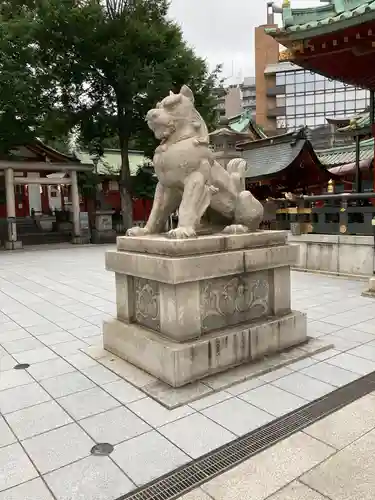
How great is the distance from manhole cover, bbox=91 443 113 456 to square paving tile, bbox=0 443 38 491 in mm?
360

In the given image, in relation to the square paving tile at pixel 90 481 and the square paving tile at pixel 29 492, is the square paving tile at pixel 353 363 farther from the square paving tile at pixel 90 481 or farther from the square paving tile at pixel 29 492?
the square paving tile at pixel 29 492

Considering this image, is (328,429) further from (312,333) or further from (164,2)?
(164,2)

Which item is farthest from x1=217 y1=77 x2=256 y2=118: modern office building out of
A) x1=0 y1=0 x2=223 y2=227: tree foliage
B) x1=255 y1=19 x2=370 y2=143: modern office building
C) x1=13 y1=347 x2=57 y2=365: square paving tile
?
x1=13 y1=347 x2=57 y2=365: square paving tile

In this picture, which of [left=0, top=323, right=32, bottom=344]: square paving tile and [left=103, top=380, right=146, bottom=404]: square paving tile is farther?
[left=0, top=323, right=32, bottom=344]: square paving tile

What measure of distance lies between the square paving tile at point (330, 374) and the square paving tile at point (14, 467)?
2407 millimetres

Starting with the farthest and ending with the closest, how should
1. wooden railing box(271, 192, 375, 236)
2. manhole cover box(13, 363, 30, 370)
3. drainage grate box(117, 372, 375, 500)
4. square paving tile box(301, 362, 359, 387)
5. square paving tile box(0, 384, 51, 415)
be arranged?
wooden railing box(271, 192, 375, 236), manhole cover box(13, 363, 30, 370), square paving tile box(301, 362, 359, 387), square paving tile box(0, 384, 51, 415), drainage grate box(117, 372, 375, 500)

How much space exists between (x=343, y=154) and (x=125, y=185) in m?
10.5

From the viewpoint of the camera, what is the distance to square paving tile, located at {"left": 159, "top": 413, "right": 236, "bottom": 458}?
2.59 meters

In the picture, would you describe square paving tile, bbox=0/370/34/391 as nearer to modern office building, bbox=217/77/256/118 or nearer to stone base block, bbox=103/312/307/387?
stone base block, bbox=103/312/307/387

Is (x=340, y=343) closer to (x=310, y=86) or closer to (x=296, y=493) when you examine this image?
(x=296, y=493)

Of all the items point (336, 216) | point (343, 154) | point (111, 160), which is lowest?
point (336, 216)

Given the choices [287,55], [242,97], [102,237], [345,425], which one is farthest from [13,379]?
[242,97]

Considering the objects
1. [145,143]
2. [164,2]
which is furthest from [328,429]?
[164,2]

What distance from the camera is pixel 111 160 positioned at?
83.7ft
